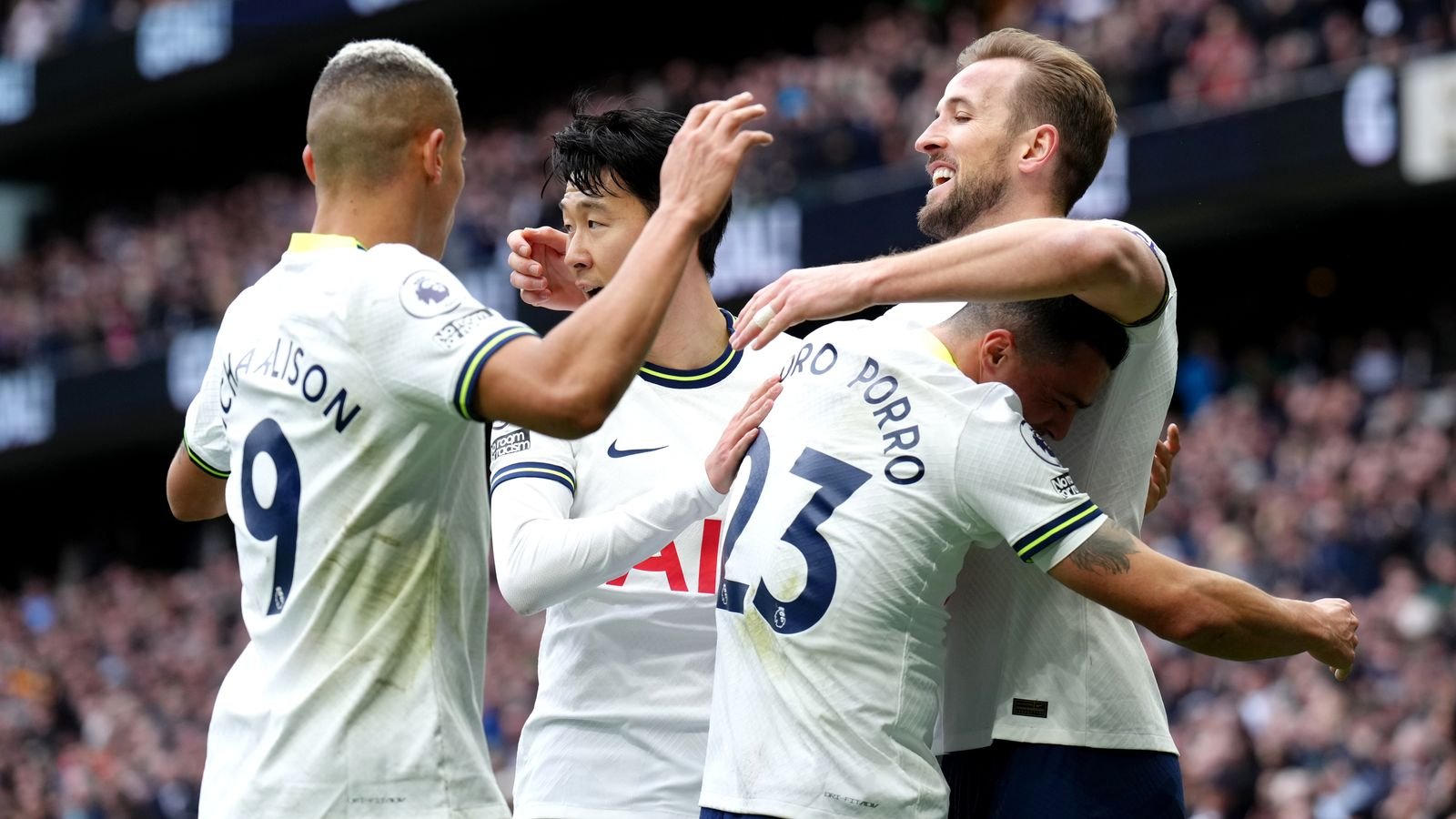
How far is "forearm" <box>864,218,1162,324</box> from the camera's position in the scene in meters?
3.59

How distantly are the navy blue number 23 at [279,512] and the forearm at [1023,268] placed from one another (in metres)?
1.19

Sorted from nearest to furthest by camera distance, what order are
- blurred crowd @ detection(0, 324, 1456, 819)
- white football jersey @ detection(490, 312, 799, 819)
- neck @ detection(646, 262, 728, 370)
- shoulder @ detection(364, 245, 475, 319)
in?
shoulder @ detection(364, 245, 475, 319) < white football jersey @ detection(490, 312, 799, 819) < neck @ detection(646, 262, 728, 370) < blurred crowd @ detection(0, 324, 1456, 819)

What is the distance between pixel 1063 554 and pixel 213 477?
6.75 feet

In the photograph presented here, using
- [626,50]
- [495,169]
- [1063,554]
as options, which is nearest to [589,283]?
[1063,554]

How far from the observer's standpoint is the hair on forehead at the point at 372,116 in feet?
12.5

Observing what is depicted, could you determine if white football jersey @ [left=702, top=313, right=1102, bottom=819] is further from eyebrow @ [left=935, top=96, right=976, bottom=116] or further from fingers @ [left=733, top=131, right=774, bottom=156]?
eyebrow @ [left=935, top=96, right=976, bottom=116]

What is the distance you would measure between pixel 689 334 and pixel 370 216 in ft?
3.69

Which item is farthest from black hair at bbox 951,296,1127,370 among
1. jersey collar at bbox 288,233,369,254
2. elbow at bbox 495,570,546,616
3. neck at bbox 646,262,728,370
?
jersey collar at bbox 288,233,369,254

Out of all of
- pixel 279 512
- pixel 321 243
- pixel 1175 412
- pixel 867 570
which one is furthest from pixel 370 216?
pixel 1175 412

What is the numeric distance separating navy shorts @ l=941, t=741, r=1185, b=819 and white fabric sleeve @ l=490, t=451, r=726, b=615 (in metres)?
0.82

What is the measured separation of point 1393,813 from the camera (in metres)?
9.81

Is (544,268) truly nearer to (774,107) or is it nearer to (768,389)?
(768,389)

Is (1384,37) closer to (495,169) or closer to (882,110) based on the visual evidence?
(882,110)

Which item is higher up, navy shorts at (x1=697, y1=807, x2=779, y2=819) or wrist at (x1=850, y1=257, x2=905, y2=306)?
wrist at (x1=850, y1=257, x2=905, y2=306)
